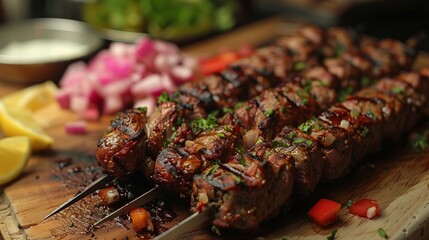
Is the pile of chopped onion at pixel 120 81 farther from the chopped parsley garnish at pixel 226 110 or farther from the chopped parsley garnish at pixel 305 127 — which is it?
the chopped parsley garnish at pixel 305 127

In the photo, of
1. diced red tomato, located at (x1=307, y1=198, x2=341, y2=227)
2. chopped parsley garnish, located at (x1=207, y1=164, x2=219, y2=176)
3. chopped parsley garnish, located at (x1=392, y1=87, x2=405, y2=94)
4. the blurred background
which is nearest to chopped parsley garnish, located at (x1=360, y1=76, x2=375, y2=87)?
chopped parsley garnish, located at (x1=392, y1=87, x2=405, y2=94)

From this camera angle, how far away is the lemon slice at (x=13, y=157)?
4309 millimetres

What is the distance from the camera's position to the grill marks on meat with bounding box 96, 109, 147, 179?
12.8ft

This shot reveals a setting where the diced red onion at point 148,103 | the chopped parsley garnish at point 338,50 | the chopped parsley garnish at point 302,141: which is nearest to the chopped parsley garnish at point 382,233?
the chopped parsley garnish at point 302,141

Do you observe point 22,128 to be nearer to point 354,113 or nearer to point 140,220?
point 140,220

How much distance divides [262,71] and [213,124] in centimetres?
126

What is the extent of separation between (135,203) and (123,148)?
421 mm

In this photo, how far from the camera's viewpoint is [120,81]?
5.61 m

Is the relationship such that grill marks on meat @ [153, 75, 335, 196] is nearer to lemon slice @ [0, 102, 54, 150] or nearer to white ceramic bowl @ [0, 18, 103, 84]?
lemon slice @ [0, 102, 54, 150]

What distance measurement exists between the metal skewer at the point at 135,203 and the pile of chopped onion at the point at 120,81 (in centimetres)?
159

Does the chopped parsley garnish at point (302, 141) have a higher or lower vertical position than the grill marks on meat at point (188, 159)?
lower

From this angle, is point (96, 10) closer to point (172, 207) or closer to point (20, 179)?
point (20, 179)

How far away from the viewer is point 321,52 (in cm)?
609

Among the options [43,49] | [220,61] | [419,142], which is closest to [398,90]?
[419,142]
